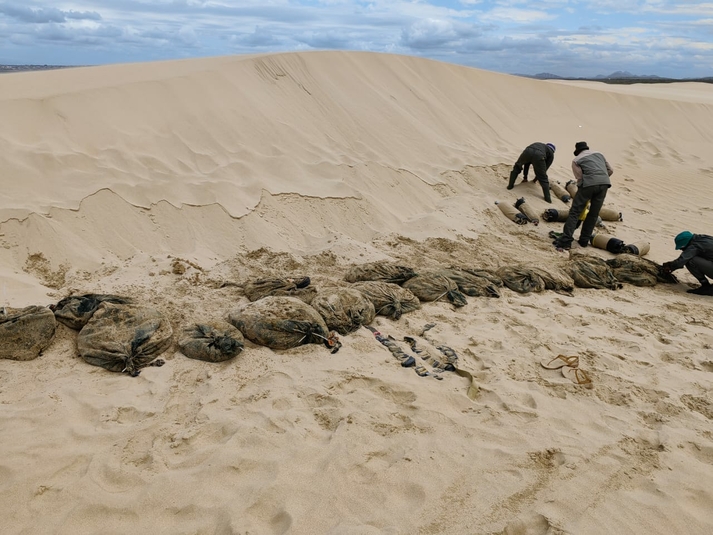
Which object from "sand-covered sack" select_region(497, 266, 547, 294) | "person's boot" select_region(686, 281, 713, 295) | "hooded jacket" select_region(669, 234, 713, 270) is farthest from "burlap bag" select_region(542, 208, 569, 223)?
"sand-covered sack" select_region(497, 266, 547, 294)

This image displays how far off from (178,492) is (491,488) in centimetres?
145

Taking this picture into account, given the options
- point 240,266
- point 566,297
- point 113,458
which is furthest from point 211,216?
point 566,297

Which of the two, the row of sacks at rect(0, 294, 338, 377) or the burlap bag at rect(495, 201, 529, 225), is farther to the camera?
the burlap bag at rect(495, 201, 529, 225)

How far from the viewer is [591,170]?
19.5 ft

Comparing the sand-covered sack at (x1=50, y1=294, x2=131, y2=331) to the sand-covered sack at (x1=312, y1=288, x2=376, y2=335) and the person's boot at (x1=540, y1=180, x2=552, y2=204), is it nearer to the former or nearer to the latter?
the sand-covered sack at (x1=312, y1=288, x2=376, y2=335)

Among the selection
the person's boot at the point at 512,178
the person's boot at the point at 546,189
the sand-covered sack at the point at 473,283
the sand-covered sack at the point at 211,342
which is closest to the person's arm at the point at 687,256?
the sand-covered sack at the point at 473,283

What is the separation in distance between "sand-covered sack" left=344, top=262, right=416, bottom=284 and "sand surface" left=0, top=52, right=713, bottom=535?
0.26m

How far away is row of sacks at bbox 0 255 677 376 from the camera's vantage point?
10.3 ft

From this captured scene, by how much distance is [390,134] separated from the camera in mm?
8539

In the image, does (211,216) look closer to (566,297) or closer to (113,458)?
(113,458)

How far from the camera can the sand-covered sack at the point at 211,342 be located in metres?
3.23

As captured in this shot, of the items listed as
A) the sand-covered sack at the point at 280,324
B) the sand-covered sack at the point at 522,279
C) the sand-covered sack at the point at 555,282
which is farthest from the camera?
the sand-covered sack at the point at 555,282

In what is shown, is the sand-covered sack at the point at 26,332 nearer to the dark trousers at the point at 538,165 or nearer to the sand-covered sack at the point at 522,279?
the sand-covered sack at the point at 522,279

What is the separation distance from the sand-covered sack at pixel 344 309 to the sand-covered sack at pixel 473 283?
1.02m
